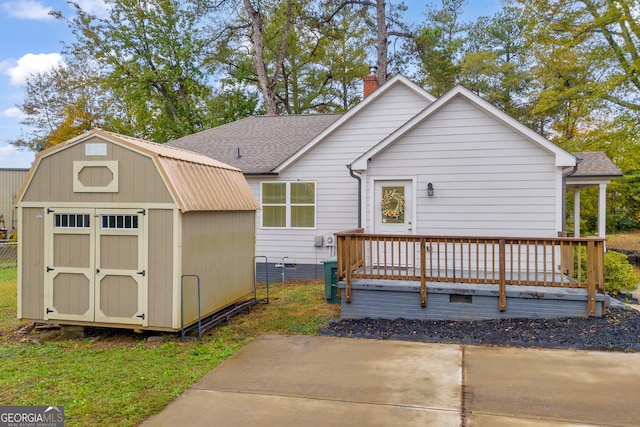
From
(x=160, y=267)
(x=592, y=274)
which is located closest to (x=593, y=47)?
(x=592, y=274)

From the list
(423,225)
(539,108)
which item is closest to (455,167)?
(423,225)

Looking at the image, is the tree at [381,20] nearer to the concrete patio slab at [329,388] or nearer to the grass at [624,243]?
the grass at [624,243]

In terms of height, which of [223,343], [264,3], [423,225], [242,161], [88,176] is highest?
[264,3]

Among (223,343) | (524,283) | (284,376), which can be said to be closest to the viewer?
(284,376)

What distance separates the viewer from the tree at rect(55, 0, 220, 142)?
73.6 ft

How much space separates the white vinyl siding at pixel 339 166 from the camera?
1059 centimetres

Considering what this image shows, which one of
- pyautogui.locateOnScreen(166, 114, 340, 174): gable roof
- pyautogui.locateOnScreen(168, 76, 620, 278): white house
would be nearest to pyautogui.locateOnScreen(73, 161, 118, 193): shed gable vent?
pyautogui.locateOnScreen(168, 76, 620, 278): white house

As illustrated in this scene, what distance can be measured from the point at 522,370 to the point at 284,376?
8.39ft

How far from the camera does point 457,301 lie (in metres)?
6.66

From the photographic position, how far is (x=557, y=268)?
25.4 ft

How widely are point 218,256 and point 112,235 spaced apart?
160cm

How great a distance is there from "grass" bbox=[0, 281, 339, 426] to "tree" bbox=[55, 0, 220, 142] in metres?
17.6

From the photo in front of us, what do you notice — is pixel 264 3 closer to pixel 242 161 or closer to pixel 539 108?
pixel 242 161

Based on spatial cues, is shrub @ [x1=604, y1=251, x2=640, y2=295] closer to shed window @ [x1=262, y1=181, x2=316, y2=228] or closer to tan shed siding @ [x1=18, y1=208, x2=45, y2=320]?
shed window @ [x1=262, y1=181, x2=316, y2=228]
